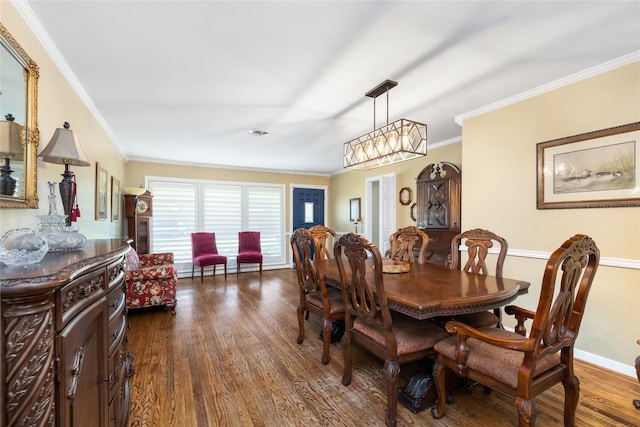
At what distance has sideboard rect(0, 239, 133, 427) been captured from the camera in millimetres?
646

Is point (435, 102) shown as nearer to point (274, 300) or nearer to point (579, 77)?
point (579, 77)

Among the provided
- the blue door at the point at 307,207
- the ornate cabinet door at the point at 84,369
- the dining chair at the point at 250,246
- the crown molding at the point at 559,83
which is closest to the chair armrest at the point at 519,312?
the crown molding at the point at 559,83

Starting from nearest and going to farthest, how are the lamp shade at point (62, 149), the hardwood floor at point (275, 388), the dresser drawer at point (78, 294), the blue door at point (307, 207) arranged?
the dresser drawer at point (78, 294)
the lamp shade at point (62, 149)
the hardwood floor at point (275, 388)
the blue door at point (307, 207)

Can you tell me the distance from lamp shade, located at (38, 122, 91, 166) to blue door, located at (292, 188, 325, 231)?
17.5 ft

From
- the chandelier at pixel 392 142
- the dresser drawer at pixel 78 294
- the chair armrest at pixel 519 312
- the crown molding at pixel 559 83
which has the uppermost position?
the crown molding at pixel 559 83

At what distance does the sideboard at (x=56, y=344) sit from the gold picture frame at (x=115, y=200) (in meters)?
3.20

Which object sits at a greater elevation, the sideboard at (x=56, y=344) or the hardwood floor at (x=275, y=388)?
the sideboard at (x=56, y=344)

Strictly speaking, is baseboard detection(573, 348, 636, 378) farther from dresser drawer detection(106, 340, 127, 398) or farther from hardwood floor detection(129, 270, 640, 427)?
dresser drawer detection(106, 340, 127, 398)

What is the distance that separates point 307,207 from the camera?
7.14 m

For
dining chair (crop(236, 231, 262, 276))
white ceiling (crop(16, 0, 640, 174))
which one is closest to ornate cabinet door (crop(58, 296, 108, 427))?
white ceiling (crop(16, 0, 640, 174))

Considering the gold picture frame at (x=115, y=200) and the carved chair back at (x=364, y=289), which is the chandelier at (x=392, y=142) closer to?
the carved chair back at (x=364, y=289)

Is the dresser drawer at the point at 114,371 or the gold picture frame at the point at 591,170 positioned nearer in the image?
the dresser drawer at the point at 114,371

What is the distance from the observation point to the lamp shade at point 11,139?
1.27m

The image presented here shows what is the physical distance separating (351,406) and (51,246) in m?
1.91
